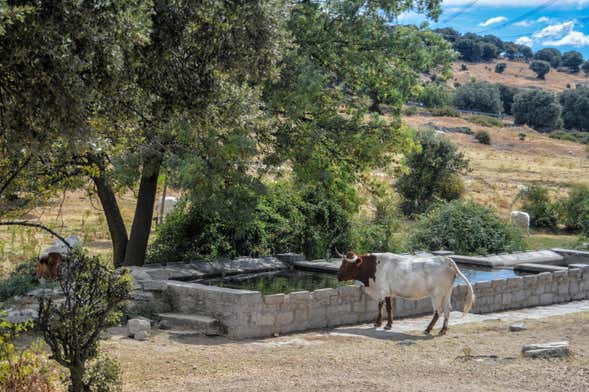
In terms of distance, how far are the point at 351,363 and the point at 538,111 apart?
88.6 meters

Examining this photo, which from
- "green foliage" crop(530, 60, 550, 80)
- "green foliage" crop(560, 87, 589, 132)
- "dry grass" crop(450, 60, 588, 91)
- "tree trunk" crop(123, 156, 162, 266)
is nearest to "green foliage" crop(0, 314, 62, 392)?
"tree trunk" crop(123, 156, 162, 266)

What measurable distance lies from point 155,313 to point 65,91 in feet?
23.3

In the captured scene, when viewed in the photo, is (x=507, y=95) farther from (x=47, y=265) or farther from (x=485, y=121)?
(x=47, y=265)

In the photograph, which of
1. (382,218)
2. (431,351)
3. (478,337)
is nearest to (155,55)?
(431,351)

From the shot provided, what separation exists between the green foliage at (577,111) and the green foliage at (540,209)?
209ft

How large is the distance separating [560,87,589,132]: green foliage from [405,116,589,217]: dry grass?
325 inches

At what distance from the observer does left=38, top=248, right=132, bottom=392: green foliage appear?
7711 mm

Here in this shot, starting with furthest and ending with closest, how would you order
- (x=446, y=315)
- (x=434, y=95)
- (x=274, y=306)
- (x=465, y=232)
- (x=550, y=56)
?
(x=550, y=56), (x=465, y=232), (x=434, y=95), (x=446, y=315), (x=274, y=306)

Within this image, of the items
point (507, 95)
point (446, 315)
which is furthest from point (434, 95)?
point (507, 95)

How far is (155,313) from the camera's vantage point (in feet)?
44.9

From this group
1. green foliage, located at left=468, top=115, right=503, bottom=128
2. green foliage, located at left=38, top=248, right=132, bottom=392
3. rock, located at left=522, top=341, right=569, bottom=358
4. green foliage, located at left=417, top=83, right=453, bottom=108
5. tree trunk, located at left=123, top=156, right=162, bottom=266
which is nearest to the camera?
green foliage, located at left=38, top=248, right=132, bottom=392

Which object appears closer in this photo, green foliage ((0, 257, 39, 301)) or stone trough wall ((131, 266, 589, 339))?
stone trough wall ((131, 266, 589, 339))

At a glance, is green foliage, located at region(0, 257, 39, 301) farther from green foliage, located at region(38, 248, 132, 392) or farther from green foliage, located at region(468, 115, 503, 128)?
green foliage, located at region(468, 115, 503, 128)

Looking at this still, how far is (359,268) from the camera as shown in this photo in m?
14.5
